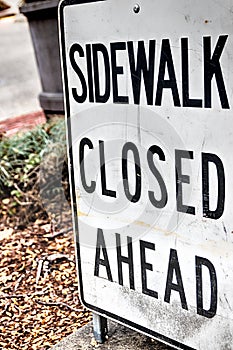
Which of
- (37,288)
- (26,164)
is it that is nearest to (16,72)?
(26,164)

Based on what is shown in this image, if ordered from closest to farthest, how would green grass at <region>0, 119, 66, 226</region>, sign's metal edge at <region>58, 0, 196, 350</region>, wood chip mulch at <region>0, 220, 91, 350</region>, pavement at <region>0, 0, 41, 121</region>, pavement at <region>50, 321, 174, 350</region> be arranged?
sign's metal edge at <region>58, 0, 196, 350</region>, pavement at <region>50, 321, 174, 350</region>, wood chip mulch at <region>0, 220, 91, 350</region>, green grass at <region>0, 119, 66, 226</region>, pavement at <region>0, 0, 41, 121</region>

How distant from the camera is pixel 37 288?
9.56 feet

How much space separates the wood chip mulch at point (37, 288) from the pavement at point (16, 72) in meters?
4.30

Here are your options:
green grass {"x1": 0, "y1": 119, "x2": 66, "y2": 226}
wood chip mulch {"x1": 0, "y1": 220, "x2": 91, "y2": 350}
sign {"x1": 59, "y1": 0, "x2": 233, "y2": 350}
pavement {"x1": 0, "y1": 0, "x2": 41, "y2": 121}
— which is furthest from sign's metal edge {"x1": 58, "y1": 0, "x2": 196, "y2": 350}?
pavement {"x1": 0, "y1": 0, "x2": 41, "y2": 121}

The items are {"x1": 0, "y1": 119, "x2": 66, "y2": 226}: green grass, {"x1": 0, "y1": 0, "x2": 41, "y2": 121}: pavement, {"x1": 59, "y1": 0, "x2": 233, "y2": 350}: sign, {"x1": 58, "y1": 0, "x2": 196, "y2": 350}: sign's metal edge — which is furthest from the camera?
{"x1": 0, "y1": 0, "x2": 41, "y2": 121}: pavement

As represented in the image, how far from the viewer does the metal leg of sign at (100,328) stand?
7.42ft

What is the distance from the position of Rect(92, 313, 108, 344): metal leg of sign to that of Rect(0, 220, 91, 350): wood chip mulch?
0.24 meters

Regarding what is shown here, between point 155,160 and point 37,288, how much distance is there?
1384 millimetres

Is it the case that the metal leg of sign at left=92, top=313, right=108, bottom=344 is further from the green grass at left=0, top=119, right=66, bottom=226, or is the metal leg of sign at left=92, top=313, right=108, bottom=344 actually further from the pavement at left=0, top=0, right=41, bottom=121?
the pavement at left=0, top=0, right=41, bottom=121

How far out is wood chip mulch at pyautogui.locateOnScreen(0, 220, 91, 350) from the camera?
8.24ft

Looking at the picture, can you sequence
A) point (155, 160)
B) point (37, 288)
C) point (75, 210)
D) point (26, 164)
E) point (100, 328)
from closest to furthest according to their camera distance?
point (155, 160) → point (75, 210) → point (100, 328) → point (37, 288) → point (26, 164)

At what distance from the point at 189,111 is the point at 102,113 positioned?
38 cm

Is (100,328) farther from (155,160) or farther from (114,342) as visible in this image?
(155,160)

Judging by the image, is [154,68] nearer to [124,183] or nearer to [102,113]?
[102,113]
